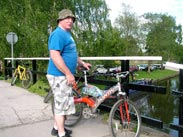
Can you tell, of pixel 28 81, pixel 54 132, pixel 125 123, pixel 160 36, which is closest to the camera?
pixel 125 123

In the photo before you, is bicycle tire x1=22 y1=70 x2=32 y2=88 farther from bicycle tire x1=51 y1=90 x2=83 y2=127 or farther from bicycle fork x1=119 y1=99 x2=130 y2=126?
bicycle fork x1=119 y1=99 x2=130 y2=126

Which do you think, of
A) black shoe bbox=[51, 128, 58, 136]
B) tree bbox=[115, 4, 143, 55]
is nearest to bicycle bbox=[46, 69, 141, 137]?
black shoe bbox=[51, 128, 58, 136]

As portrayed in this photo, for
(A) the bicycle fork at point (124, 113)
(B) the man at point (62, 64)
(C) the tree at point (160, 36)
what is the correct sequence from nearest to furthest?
(B) the man at point (62, 64) < (A) the bicycle fork at point (124, 113) < (C) the tree at point (160, 36)

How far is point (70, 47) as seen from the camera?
3.74 meters

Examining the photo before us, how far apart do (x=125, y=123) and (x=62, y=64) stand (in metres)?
1.15

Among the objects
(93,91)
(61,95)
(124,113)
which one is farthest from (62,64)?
(124,113)

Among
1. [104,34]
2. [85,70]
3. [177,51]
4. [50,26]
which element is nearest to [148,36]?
[177,51]

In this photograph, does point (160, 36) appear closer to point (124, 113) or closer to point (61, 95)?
point (124, 113)

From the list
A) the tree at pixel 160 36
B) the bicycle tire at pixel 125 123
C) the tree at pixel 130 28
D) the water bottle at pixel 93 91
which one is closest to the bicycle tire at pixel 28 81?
the water bottle at pixel 93 91

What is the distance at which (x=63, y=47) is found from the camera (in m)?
3.66

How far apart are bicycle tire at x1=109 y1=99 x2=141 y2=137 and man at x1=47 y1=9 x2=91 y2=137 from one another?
526 millimetres

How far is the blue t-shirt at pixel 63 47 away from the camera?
11.8ft

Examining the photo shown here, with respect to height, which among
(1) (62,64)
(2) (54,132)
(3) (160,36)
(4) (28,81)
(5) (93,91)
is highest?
(3) (160,36)

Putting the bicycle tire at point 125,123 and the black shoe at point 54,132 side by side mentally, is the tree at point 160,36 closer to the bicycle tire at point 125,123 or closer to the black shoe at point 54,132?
the bicycle tire at point 125,123
